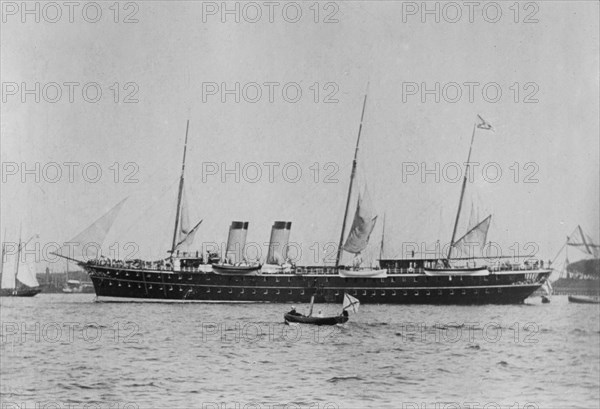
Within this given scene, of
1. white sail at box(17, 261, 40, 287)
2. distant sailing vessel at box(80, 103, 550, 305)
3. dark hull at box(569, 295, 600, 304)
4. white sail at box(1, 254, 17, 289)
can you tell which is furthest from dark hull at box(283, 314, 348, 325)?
distant sailing vessel at box(80, 103, 550, 305)

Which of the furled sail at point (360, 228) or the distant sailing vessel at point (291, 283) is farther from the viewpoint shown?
the distant sailing vessel at point (291, 283)

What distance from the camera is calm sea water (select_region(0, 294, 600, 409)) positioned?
13.0m

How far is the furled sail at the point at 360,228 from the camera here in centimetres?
2038

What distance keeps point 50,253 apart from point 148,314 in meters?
6.25

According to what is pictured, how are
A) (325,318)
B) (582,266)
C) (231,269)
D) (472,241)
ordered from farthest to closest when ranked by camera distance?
(231,269)
(472,241)
(325,318)
(582,266)

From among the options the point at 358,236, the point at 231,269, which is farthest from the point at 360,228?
the point at 231,269

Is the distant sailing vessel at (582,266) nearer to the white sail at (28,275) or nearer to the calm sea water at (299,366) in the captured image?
the calm sea water at (299,366)

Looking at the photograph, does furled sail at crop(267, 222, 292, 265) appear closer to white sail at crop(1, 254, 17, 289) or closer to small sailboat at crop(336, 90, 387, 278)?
Result: small sailboat at crop(336, 90, 387, 278)

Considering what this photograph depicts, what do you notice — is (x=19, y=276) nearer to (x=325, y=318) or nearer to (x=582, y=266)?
(x=325, y=318)

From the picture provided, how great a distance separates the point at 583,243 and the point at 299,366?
593 cm

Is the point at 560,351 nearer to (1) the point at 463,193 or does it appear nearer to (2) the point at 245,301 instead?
(1) the point at 463,193

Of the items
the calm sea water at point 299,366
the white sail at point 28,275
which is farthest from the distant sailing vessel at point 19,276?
the calm sea water at point 299,366

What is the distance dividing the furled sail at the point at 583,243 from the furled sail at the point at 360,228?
499 centimetres

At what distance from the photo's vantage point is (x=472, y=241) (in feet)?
76.7
